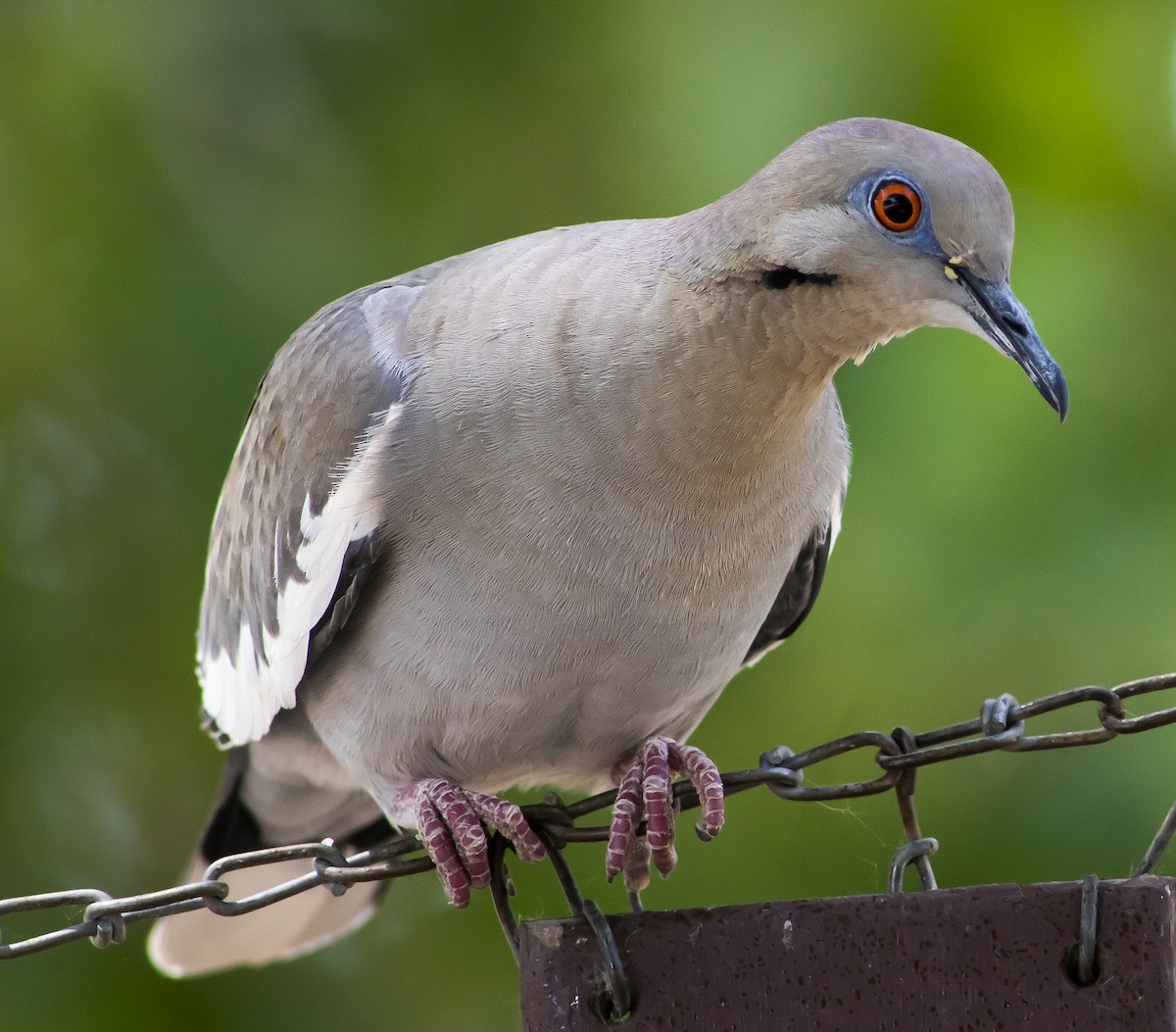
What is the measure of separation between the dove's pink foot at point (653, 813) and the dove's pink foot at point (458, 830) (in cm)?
16

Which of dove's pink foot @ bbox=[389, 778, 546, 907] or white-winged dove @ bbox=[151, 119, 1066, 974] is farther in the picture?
dove's pink foot @ bbox=[389, 778, 546, 907]

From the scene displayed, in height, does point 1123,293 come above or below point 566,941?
above

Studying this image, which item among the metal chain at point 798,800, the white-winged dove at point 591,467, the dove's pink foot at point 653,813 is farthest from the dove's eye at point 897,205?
the dove's pink foot at point 653,813

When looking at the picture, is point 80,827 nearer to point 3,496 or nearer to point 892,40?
point 3,496

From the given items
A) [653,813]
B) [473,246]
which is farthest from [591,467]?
[473,246]

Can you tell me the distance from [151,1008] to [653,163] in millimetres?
2400

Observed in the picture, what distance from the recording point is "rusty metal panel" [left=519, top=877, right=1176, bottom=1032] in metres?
1.15

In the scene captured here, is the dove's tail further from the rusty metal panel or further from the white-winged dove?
the rusty metal panel

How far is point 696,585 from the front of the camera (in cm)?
199

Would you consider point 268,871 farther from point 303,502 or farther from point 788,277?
point 788,277

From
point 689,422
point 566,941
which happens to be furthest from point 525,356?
point 566,941

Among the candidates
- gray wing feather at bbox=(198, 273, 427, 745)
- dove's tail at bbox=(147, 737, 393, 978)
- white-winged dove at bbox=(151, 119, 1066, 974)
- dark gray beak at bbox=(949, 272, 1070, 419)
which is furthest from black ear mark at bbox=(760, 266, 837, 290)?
dove's tail at bbox=(147, 737, 393, 978)

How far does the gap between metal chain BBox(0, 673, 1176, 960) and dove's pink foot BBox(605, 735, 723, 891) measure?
137mm

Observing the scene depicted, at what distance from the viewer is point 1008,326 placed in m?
1.72
